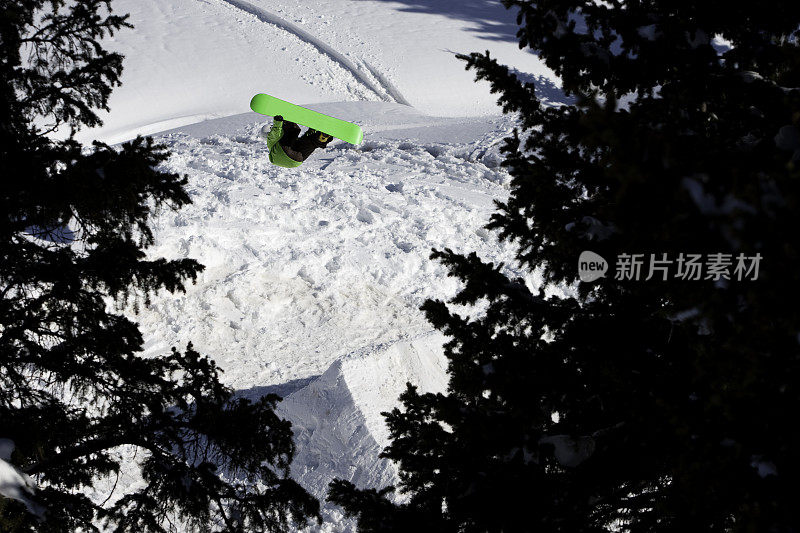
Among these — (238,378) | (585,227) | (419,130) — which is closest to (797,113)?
(585,227)

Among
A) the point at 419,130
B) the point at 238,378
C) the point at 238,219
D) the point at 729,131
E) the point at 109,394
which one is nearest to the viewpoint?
the point at 729,131

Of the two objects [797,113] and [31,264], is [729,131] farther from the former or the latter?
[31,264]

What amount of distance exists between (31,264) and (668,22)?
4920mm

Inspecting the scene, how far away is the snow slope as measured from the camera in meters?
26.1

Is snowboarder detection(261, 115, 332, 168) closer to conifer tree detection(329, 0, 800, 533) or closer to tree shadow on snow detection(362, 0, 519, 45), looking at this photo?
conifer tree detection(329, 0, 800, 533)

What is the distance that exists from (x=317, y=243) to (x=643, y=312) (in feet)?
33.4

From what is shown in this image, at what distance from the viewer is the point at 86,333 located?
485 centimetres

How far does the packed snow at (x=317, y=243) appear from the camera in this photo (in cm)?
1006

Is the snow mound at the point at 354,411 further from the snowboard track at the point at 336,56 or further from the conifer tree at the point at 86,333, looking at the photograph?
the snowboard track at the point at 336,56

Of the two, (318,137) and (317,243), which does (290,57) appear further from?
(318,137)

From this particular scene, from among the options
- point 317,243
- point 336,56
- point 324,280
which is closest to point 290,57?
point 336,56

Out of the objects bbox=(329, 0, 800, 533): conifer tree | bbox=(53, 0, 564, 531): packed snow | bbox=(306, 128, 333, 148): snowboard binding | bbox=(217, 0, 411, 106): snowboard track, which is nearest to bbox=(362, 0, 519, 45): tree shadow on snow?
bbox=(217, 0, 411, 106): snowboard track

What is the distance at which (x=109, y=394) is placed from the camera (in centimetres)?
522

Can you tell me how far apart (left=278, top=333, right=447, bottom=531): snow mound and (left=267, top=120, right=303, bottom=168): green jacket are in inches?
175
